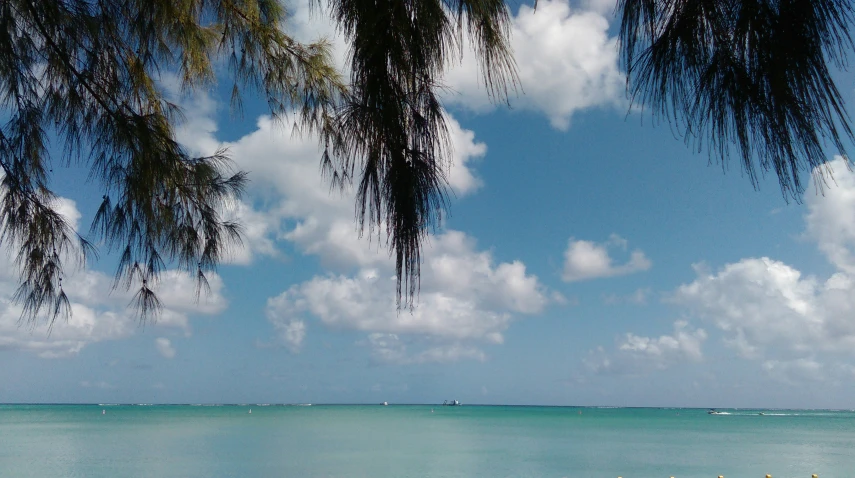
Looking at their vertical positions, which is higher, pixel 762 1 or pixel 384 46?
pixel 384 46

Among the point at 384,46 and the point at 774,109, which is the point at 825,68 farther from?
the point at 384,46

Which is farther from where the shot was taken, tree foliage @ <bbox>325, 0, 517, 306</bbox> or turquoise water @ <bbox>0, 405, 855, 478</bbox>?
turquoise water @ <bbox>0, 405, 855, 478</bbox>

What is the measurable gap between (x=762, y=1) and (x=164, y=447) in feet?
84.9

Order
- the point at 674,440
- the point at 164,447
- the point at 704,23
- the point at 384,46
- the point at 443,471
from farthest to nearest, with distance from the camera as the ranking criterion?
1. the point at 674,440
2. the point at 164,447
3. the point at 443,471
4. the point at 384,46
5. the point at 704,23

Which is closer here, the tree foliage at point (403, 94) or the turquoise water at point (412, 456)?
the tree foliage at point (403, 94)

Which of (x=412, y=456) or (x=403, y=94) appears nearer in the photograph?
(x=403, y=94)

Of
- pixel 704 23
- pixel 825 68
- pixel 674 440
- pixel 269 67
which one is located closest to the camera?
A: pixel 825 68

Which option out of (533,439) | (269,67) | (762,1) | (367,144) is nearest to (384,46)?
(367,144)

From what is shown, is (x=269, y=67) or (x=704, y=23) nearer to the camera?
(x=704, y=23)

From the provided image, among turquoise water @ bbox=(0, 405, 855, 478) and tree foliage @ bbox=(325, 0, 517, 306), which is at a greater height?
tree foliage @ bbox=(325, 0, 517, 306)

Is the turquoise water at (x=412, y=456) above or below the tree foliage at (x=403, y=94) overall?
below

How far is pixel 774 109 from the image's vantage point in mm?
881

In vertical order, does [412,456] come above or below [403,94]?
below

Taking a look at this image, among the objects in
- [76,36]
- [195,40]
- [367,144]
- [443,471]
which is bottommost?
[443,471]
